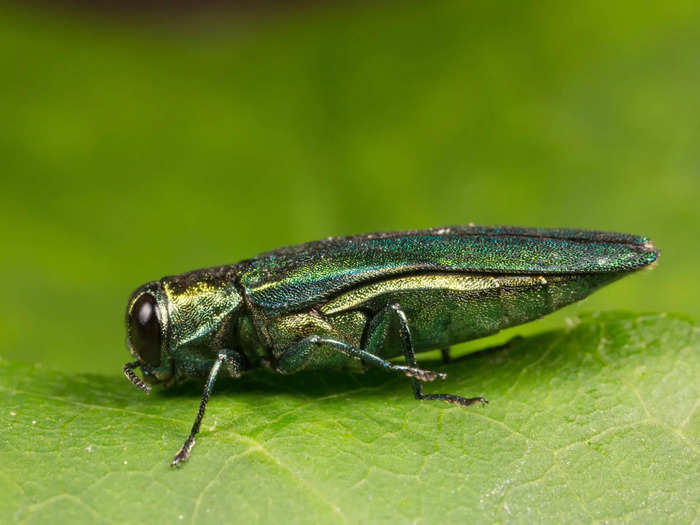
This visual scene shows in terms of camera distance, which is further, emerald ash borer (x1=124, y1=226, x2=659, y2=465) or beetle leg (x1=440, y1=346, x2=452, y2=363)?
beetle leg (x1=440, y1=346, x2=452, y2=363)

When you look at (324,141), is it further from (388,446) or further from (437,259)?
(388,446)

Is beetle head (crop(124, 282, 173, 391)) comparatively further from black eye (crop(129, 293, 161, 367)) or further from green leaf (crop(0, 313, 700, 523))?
green leaf (crop(0, 313, 700, 523))

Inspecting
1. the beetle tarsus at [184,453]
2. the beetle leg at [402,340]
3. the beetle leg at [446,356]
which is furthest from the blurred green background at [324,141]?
the beetle tarsus at [184,453]

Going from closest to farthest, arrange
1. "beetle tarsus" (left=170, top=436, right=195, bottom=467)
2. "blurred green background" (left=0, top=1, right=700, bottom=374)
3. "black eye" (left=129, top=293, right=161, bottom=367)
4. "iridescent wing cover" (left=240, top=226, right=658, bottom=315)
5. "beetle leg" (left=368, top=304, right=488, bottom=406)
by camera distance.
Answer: "beetle tarsus" (left=170, top=436, right=195, bottom=467), "beetle leg" (left=368, top=304, right=488, bottom=406), "iridescent wing cover" (left=240, top=226, right=658, bottom=315), "black eye" (left=129, top=293, right=161, bottom=367), "blurred green background" (left=0, top=1, right=700, bottom=374)

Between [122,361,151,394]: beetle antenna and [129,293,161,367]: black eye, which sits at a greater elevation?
[129,293,161,367]: black eye

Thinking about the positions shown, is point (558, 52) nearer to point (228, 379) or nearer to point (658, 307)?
point (658, 307)

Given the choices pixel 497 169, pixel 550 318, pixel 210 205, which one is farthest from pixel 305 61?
pixel 550 318

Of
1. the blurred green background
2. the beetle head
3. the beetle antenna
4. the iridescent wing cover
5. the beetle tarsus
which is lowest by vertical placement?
the beetle tarsus

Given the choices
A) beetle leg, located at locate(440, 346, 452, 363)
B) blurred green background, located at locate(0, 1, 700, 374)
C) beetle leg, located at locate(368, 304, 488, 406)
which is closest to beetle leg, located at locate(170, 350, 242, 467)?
beetle leg, located at locate(368, 304, 488, 406)
